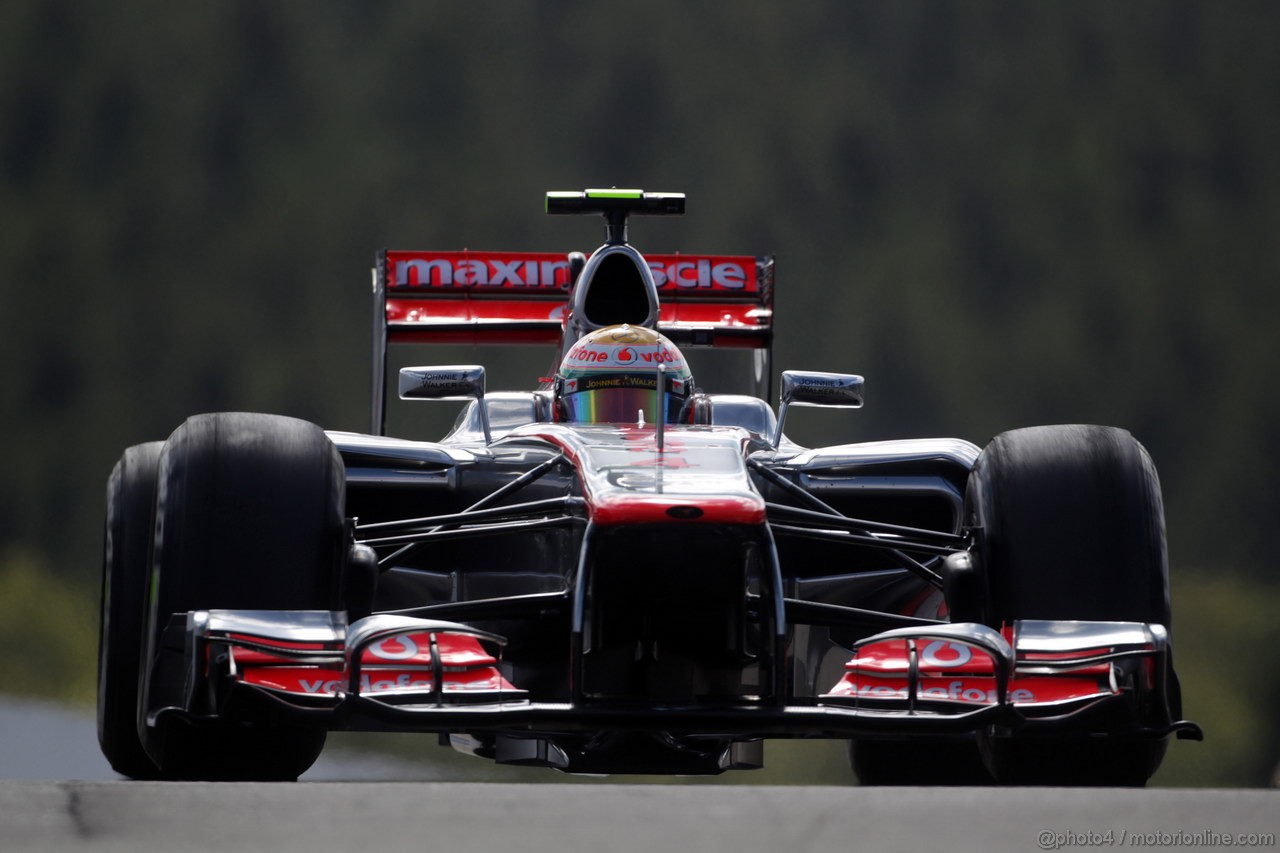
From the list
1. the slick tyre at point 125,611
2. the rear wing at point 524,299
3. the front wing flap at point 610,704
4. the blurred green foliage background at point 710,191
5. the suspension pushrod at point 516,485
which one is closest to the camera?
the front wing flap at point 610,704

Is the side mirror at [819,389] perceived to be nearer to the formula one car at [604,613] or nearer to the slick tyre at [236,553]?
the formula one car at [604,613]

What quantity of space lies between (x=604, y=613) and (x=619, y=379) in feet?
5.69

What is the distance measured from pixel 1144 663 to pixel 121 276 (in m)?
15.7

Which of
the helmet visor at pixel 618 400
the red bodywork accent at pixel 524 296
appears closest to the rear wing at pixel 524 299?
the red bodywork accent at pixel 524 296

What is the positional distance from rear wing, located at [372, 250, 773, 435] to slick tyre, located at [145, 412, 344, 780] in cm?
374

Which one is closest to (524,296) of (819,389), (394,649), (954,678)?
(819,389)

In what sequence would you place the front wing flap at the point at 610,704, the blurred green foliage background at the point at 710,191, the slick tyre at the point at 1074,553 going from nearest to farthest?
1. the front wing flap at the point at 610,704
2. the slick tyre at the point at 1074,553
3. the blurred green foliage background at the point at 710,191

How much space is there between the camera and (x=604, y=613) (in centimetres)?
457

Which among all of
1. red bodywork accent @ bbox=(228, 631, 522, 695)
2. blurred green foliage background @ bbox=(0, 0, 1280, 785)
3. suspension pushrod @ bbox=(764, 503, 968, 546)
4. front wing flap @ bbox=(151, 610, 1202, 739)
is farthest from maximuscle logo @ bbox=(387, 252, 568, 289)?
blurred green foliage background @ bbox=(0, 0, 1280, 785)

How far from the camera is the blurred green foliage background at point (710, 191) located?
17.9m

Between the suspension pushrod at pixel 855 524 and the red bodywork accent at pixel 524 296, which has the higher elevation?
the red bodywork accent at pixel 524 296

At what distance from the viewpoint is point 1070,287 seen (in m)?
19.3

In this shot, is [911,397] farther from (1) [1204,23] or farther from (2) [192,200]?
(2) [192,200]

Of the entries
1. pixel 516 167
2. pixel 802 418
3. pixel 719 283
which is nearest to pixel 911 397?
pixel 802 418
